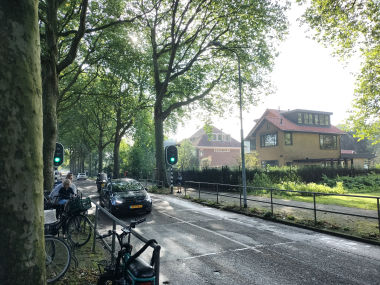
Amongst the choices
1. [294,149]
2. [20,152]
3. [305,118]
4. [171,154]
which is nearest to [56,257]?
[20,152]

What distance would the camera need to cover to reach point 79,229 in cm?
665

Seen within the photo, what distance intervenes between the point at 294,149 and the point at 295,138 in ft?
4.74

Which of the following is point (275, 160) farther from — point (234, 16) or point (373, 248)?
point (373, 248)

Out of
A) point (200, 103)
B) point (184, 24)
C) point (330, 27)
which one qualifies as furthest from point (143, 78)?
point (330, 27)

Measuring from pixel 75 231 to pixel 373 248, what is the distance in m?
7.51

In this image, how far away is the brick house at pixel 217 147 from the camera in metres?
52.6

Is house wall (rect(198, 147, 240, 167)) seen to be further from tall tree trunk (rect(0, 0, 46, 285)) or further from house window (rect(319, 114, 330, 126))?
tall tree trunk (rect(0, 0, 46, 285))

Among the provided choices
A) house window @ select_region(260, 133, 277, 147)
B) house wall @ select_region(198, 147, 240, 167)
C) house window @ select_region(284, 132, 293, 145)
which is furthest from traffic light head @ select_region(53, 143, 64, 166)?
house wall @ select_region(198, 147, 240, 167)

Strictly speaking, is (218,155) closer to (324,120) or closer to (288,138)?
(288,138)

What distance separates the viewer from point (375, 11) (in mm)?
13242

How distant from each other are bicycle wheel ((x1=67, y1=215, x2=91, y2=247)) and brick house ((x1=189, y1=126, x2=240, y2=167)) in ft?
146

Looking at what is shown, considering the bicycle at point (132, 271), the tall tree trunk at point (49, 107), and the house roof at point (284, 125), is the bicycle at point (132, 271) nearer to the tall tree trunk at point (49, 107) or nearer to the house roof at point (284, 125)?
the tall tree trunk at point (49, 107)

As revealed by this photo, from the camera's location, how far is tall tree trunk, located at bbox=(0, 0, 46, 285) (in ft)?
7.90

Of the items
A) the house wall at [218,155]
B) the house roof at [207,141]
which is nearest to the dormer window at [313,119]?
the house wall at [218,155]
